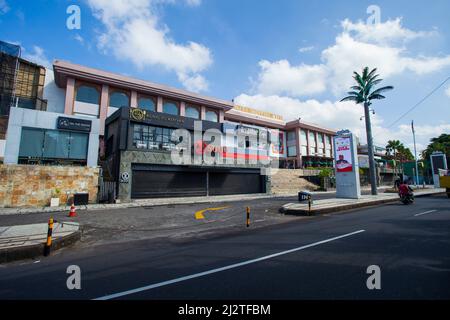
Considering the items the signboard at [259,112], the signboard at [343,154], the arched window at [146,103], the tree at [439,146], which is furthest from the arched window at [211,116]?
the tree at [439,146]

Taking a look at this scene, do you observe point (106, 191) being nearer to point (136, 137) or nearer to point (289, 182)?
point (136, 137)

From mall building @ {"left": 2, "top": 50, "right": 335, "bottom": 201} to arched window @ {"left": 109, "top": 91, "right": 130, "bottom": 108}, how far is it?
15 cm

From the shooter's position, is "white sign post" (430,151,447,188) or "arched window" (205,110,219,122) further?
"arched window" (205,110,219,122)

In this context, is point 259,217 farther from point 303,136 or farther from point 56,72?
point 303,136

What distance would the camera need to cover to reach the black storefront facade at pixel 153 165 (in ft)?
69.0

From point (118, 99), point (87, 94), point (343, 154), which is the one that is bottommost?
point (343, 154)

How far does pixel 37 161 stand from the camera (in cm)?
2044

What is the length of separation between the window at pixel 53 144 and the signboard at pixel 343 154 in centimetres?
2481

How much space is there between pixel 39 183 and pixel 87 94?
2013cm

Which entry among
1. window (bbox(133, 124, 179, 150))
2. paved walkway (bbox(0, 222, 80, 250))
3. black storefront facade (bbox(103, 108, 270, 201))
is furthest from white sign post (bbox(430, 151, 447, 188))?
paved walkway (bbox(0, 222, 80, 250))

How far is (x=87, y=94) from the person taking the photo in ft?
109

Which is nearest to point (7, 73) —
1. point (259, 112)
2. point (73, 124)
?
point (73, 124)

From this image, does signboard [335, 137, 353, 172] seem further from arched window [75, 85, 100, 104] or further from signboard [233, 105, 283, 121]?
signboard [233, 105, 283, 121]

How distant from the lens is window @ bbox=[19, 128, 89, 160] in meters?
20.2
